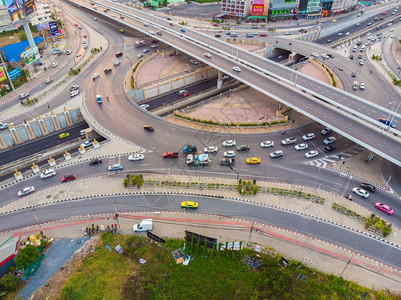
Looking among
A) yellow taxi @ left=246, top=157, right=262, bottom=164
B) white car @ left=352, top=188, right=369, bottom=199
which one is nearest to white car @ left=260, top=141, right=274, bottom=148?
yellow taxi @ left=246, top=157, right=262, bottom=164

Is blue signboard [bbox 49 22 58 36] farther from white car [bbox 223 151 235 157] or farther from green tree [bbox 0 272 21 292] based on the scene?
green tree [bbox 0 272 21 292]

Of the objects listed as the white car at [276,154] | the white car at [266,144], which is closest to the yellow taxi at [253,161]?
the white car at [276,154]

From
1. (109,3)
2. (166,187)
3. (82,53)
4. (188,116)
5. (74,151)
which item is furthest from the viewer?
(109,3)

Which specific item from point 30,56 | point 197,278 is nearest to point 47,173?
point 197,278

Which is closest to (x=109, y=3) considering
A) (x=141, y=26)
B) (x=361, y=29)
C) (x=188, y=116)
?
(x=141, y=26)

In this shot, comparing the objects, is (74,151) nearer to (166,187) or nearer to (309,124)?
(166,187)

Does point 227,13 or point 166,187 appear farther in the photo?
point 227,13
